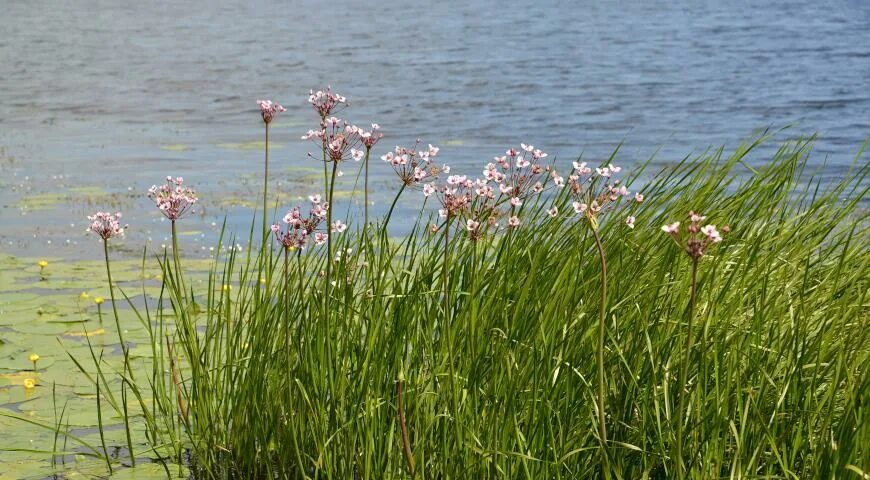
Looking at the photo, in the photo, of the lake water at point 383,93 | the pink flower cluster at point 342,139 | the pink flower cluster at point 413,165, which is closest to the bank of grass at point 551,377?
the pink flower cluster at point 413,165

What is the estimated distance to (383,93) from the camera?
19531mm

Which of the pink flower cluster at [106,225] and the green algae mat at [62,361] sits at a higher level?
the pink flower cluster at [106,225]

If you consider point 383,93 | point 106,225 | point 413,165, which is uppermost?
point 413,165

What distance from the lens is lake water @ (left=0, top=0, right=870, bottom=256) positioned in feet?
39.1

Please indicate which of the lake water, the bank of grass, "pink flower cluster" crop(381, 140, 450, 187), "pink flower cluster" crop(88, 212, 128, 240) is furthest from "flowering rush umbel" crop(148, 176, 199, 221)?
the lake water

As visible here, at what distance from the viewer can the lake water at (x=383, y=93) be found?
39.1 feet

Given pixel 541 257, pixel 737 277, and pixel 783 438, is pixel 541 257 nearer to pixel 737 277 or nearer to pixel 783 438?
pixel 737 277

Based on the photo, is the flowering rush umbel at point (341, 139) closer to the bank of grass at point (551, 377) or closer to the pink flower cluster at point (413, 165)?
the pink flower cluster at point (413, 165)

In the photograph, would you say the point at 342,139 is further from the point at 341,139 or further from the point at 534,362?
the point at 534,362

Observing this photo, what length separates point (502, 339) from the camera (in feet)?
12.1

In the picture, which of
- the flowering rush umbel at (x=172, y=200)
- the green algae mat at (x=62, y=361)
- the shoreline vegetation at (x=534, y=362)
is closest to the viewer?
the shoreline vegetation at (x=534, y=362)

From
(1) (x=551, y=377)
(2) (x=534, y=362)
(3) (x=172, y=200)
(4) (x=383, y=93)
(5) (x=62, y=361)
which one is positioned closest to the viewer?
(2) (x=534, y=362)

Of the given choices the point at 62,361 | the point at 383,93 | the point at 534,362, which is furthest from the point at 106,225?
the point at 383,93

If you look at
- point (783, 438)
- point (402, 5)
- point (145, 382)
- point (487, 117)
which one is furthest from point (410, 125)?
point (402, 5)
